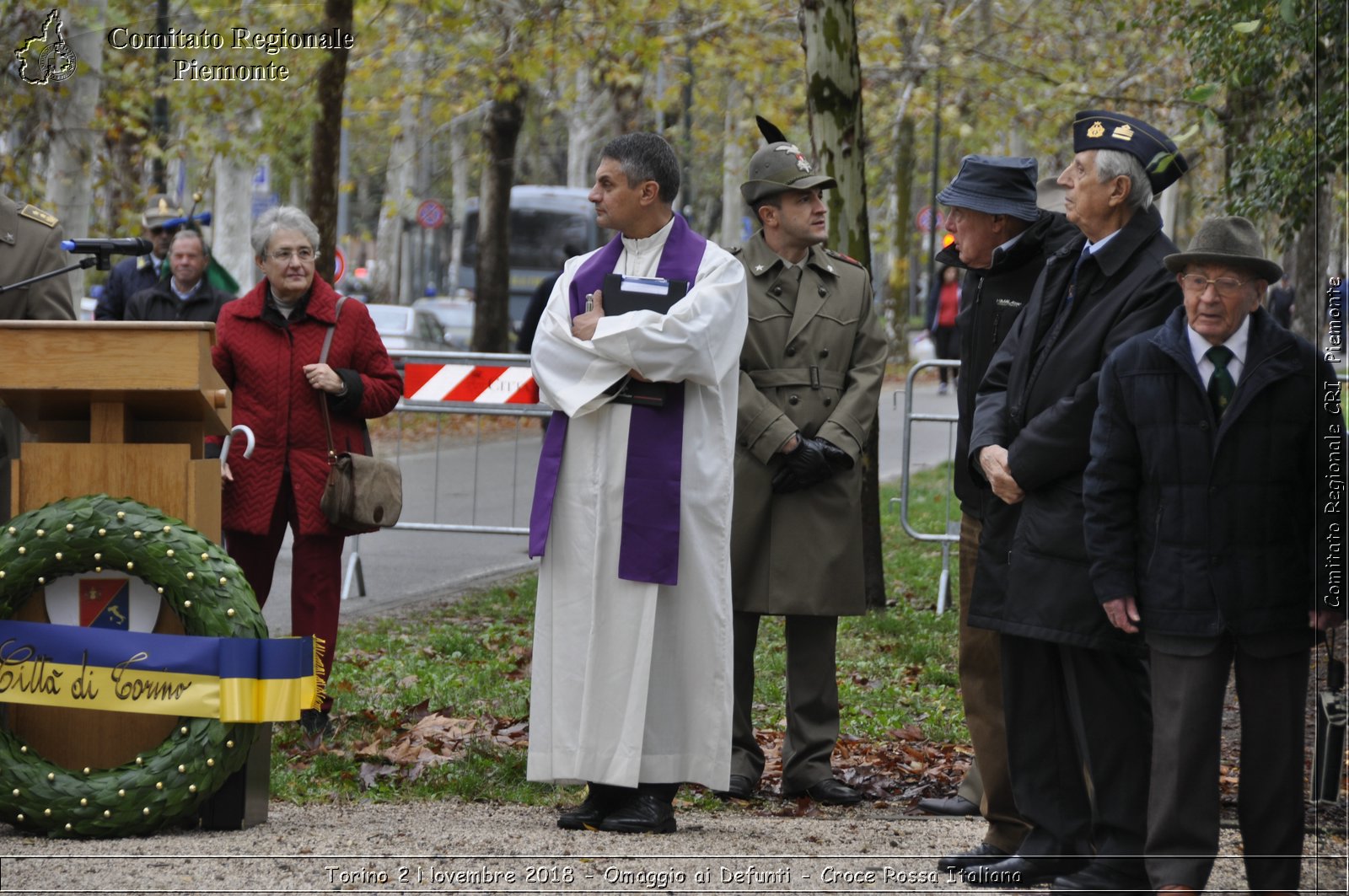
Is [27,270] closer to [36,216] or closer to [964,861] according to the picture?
[36,216]

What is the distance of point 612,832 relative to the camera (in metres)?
5.41

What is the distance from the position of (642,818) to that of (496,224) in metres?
20.2

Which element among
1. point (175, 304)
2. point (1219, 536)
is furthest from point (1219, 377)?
point (175, 304)

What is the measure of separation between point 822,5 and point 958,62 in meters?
15.1

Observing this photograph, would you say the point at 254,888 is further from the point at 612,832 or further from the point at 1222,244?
→ the point at 1222,244

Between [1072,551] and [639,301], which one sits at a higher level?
[639,301]

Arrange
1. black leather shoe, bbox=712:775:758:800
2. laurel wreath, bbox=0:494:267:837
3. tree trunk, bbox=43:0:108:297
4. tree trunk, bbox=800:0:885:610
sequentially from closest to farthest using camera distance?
laurel wreath, bbox=0:494:267:837 → black leather shoe, bbox=712:775:758:800 → tree trunk, bbox=800:0:885:610 → tree trunk, bbox=43:0:108:297

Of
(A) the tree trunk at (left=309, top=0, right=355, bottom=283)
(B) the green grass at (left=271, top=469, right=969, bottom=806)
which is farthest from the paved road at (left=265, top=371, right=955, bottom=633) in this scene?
(A) the tree trunk at (left=309, top=0, right=355, bottom=283)

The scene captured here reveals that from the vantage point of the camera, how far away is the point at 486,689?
806 centimetres

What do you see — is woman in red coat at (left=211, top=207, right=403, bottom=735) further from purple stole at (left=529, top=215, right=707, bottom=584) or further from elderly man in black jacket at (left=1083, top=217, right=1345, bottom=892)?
elderly man in black jacket at (left=1083, top=217, right=1345, bottom=892)

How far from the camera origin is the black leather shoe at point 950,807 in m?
6.14

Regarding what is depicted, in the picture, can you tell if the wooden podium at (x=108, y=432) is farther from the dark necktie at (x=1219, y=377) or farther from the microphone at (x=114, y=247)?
the dark necktie at (x=1219, y=377)

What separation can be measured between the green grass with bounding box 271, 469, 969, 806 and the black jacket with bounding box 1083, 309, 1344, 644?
91.3 inches

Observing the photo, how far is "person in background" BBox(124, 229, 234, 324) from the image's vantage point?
9.35 m
